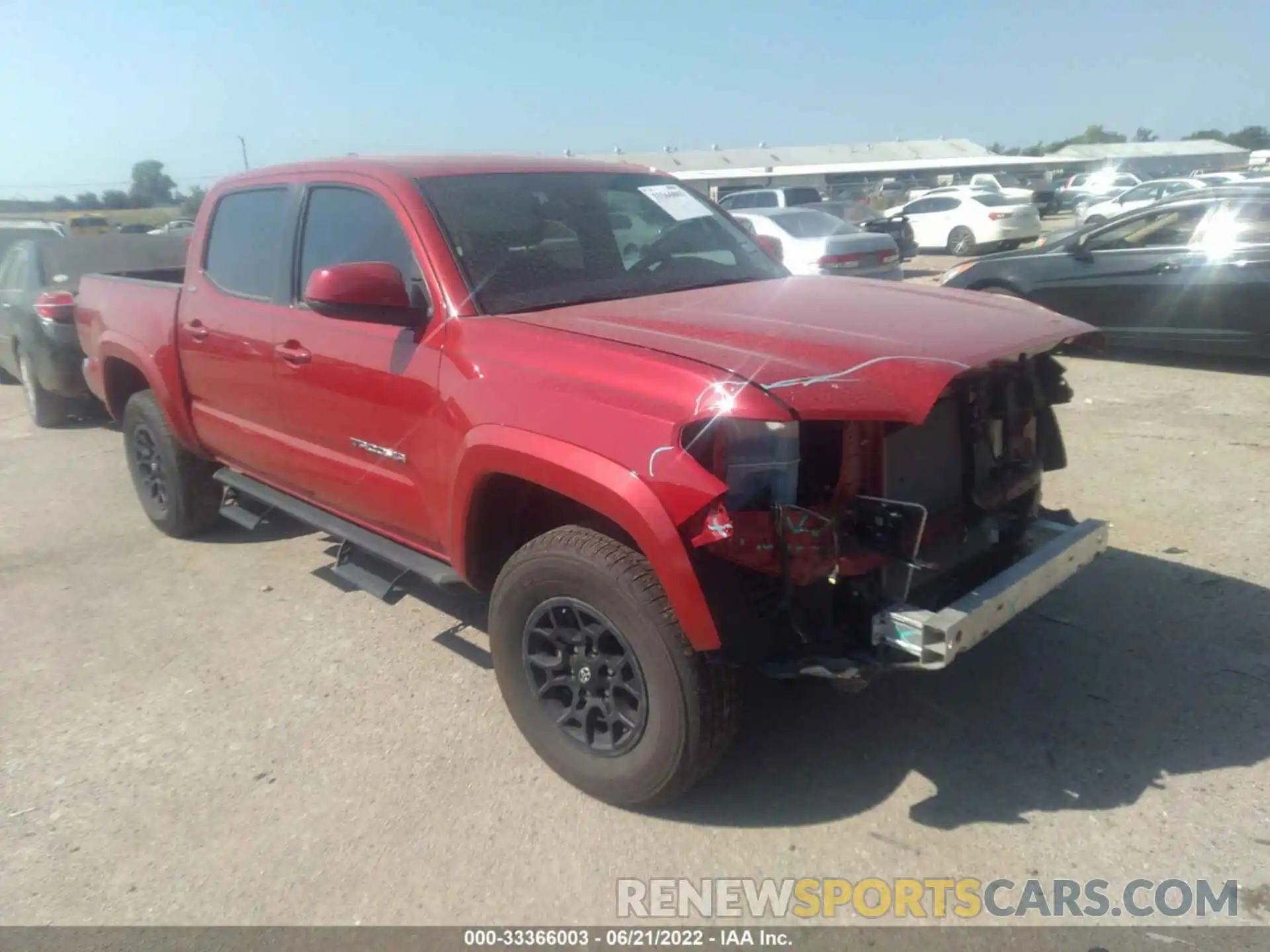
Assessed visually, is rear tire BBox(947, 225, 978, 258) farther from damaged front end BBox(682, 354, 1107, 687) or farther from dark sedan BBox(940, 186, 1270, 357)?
damaged front end BBox(682, 354, 1107, 687)

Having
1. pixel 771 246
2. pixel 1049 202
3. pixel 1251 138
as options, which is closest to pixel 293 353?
pixel 771 246

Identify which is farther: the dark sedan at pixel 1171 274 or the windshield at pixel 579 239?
the dark sedan at pixel 1171 274

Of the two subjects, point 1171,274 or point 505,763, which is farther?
point 1171,274

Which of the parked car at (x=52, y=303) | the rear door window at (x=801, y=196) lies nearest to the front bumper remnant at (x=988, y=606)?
the parked car at (x=52, y=303)

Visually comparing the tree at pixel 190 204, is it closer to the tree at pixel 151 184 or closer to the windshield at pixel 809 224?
the tree at pixel 151 184

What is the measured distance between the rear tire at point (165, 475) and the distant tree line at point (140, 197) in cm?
4939

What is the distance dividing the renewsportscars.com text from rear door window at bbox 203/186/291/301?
305 centimetres

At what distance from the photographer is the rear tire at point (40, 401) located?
8867 mm

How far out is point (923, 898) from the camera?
8.85 ft

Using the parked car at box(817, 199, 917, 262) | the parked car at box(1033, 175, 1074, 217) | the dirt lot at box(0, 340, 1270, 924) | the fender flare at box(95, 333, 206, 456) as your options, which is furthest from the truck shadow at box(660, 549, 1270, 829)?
the parked car at box(1033, 175, 1074, 217)

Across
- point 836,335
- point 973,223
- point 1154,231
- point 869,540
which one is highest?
point 836,335

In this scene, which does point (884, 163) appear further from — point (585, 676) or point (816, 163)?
point (585, 676)

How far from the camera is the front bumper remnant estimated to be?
104 inches

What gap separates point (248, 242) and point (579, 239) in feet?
5.85
